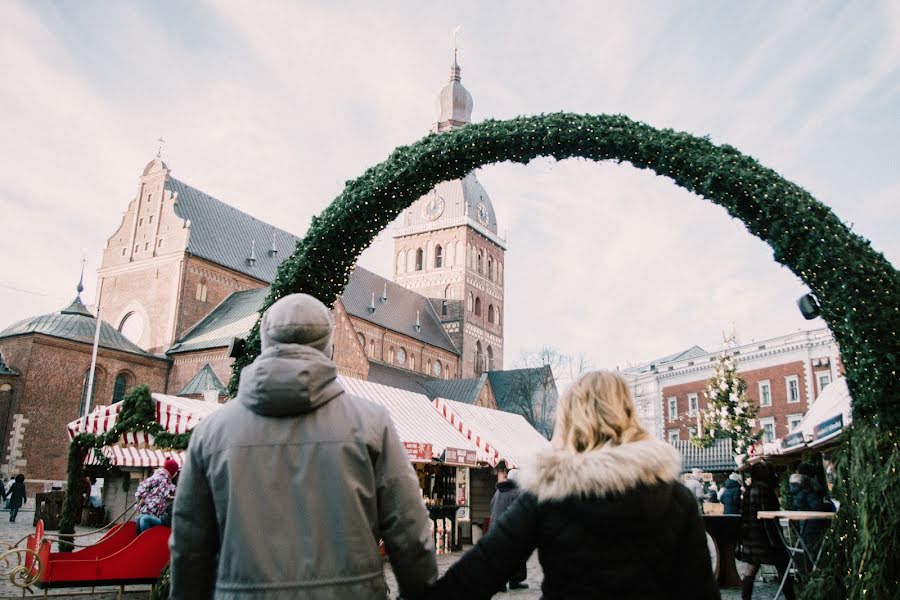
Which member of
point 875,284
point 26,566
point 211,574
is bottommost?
point 26,566

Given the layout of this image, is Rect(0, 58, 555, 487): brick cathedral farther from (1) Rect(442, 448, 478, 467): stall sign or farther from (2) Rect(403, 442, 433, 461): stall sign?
(2) Rect(403, 442, 433, 461): stall sign

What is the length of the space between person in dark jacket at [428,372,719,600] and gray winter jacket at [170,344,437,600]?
27 cm

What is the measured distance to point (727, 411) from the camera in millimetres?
31812

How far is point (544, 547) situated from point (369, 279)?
48.5 m

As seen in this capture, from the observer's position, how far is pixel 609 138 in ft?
17.5

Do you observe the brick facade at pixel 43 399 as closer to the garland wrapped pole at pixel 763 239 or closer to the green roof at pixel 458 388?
the green roof at pixel 458 388

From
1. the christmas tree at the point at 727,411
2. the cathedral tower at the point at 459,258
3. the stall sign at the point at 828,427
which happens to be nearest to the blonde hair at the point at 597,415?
the stall sign at the point at 828,427

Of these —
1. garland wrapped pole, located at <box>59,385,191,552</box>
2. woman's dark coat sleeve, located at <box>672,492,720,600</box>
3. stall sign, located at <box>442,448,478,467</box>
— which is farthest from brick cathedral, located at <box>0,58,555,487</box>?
woman's dark coat sleeve, located at <box>672,492,720,600</box>

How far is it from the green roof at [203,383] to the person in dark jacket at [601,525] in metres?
27.5

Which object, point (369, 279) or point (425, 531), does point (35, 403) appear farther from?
point (425, 531)

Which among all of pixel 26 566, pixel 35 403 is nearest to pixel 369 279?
pixel 35 403

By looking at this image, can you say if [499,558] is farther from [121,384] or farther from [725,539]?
[121,384]

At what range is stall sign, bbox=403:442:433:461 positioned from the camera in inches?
477

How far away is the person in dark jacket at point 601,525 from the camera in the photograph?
1968 mm
